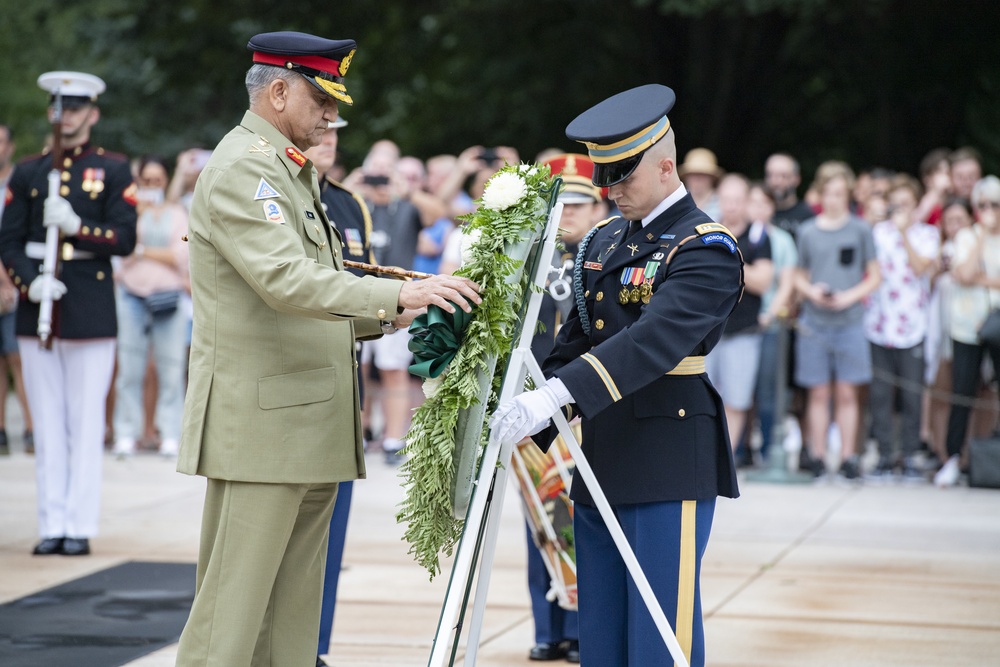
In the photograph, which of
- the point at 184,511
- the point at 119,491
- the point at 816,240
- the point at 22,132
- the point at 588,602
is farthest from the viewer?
the point at 22,132

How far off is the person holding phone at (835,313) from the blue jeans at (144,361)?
490 cm

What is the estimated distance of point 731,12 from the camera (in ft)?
48.4

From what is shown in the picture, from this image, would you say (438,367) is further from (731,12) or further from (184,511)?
(731,12)

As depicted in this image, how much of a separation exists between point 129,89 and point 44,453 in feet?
44.2

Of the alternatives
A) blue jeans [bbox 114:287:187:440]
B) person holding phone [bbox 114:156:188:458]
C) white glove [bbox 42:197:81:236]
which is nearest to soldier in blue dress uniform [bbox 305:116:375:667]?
white glove [bbox 42:197:81:236]

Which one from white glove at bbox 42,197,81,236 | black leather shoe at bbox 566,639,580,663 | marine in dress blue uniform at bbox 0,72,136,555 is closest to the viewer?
black leather shoe at bbox 566,639,580,663

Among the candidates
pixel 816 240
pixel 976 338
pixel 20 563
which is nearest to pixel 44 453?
pixel 20 563

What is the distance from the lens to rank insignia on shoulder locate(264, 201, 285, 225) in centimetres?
391

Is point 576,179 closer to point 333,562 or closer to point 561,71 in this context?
point 333,562

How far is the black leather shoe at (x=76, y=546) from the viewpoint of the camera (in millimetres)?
7559

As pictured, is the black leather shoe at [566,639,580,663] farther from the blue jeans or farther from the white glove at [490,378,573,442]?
the blue jeans

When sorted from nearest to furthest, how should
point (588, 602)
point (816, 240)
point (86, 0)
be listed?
point (588, 602), point (816, 240), point (86, 0)

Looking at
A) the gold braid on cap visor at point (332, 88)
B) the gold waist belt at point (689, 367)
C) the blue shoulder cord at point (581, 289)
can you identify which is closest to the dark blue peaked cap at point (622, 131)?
the blue shoulder cord at point (581, 289)

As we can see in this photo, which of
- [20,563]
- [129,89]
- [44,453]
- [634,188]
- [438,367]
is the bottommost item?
[20,563]
